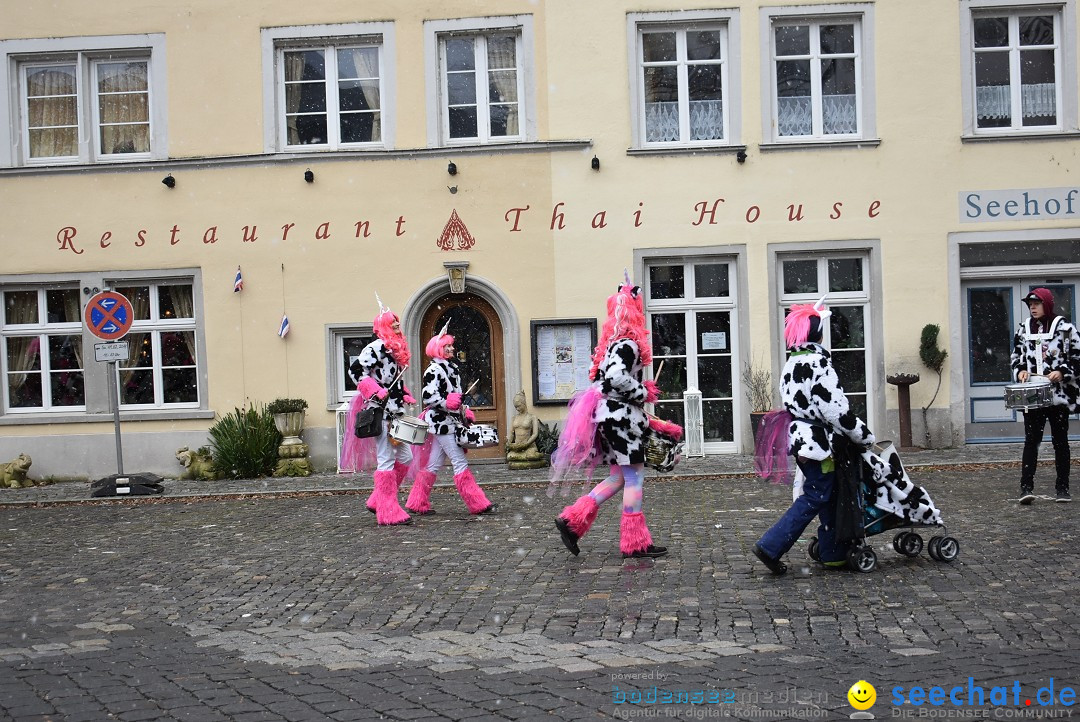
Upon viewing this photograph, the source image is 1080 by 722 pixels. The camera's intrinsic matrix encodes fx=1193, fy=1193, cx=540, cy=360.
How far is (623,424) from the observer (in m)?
8.61

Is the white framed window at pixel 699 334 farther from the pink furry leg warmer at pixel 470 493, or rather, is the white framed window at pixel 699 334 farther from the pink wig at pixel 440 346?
the pink wig at pixel 440 346

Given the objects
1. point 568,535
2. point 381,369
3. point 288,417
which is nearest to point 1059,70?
point 381,369

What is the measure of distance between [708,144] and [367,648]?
1241cm

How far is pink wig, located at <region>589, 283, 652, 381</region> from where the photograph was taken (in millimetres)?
8648

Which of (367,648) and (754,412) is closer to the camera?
(367,648)

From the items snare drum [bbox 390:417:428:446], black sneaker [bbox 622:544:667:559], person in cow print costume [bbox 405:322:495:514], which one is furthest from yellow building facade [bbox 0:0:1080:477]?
black sneaker [bbox 622:544:667:559]

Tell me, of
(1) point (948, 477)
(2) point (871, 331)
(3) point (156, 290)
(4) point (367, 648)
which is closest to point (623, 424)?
(4) point (367, 648)

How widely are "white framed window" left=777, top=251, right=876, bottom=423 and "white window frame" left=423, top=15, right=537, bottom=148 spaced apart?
169 inches

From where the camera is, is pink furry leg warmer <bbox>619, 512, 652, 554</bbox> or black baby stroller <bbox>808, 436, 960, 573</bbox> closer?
black baby stroller <bbox>808, 436, 960, 573</bbox>

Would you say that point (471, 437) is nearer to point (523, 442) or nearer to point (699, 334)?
point (523, 442)

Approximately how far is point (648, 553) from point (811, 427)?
1.83 m

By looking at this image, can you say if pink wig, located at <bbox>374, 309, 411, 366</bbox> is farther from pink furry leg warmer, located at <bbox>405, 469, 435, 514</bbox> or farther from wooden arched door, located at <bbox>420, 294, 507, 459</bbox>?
wooden arched door, located at <bbox>420, 294, 507, 459</bbox>

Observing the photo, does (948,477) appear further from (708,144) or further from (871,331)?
(708,144)

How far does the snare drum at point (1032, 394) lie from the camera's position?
1085 centimetres
